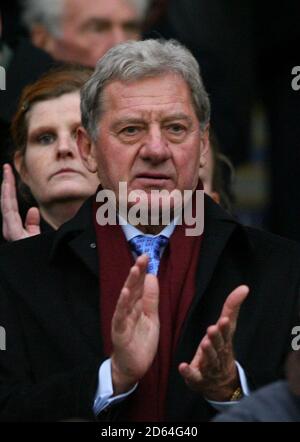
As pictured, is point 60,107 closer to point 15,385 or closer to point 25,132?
point 25,132

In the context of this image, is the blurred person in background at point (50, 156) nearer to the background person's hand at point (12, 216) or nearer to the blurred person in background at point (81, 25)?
the background person's hand at point (12, 216)

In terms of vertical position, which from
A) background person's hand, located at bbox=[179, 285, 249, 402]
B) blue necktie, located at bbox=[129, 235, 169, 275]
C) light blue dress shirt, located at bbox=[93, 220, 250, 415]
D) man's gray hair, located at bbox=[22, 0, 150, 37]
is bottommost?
light blue dress shirt, located at bbox=[93, 220, 250, 415]

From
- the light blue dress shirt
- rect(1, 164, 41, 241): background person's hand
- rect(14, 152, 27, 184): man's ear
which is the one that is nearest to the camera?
the light blue dress shirt

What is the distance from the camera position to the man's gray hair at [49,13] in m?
7.78

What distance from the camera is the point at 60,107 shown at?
21.2ft

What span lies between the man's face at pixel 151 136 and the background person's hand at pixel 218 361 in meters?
0.56

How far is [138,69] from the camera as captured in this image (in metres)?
5.75

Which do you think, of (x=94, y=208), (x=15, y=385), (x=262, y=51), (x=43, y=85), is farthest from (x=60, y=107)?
(x=262, y=51)

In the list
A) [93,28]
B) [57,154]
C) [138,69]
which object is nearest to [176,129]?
[138,69]

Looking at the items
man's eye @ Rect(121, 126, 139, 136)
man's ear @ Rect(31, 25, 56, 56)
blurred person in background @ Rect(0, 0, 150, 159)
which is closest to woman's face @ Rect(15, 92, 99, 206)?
man's eye @ Rect(121, 126, 139, 136)

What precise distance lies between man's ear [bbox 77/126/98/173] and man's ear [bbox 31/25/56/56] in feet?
5.93

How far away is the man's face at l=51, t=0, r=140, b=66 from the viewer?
25.3ft

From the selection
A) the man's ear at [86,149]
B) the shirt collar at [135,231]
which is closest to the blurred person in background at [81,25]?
the man's ear at [86,149]

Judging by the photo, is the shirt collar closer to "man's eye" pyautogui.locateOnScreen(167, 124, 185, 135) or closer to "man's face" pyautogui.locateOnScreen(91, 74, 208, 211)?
"man's face" pyautogui.locateOnScreen(91, 74, 208, 211)
